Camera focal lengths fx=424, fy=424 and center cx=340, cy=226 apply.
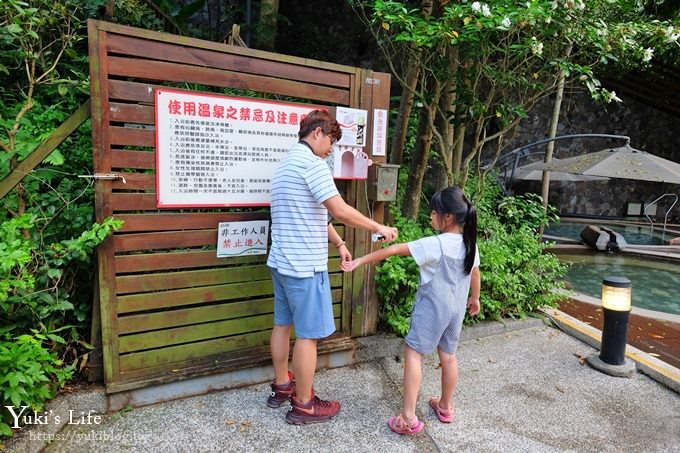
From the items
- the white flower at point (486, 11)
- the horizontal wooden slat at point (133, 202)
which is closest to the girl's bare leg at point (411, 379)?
the horizontal wooden slat at point (133, 202)

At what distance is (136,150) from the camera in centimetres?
277

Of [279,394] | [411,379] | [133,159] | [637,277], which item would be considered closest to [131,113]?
[133,159]

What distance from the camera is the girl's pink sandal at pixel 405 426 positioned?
2.70m

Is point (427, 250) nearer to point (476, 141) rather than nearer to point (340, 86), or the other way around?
point (340, 86)

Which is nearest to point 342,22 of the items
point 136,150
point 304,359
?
point 136,150

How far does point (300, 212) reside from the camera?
2613 millimetres

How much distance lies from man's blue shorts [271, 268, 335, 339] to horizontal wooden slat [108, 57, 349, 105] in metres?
1.35

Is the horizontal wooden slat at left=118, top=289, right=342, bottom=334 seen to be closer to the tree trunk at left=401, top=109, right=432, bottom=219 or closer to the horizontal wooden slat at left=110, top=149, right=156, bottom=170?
the horizontal wooden slat at left=110, top=149, right=156, bottom=170

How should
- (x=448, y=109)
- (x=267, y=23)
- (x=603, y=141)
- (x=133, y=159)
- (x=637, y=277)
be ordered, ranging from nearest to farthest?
(x=133, y=159)
(x=448, y=109)
(x=267, y=23)
(x=637, y=277)
(x=603, y=141)

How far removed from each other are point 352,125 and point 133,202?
1714 mm

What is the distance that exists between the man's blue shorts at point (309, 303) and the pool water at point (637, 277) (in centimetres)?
556

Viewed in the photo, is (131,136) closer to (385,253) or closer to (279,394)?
(385,253)

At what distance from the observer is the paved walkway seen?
259 centimetres

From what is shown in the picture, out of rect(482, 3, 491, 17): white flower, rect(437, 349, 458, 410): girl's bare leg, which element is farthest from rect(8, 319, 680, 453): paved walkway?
rect(482, 3, 491, 17): white flower
